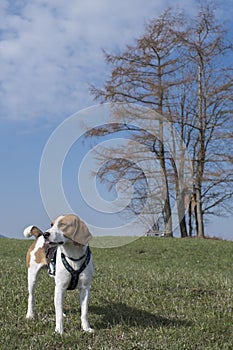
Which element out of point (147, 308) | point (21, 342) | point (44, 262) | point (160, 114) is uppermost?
point (160, 114)

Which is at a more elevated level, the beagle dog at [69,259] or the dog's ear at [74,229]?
the dog's ear at [74,229]

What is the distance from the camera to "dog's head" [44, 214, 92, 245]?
5.43m

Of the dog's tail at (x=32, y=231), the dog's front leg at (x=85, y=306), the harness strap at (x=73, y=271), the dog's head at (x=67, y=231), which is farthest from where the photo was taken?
the dog's tail at (x=32, y=231)

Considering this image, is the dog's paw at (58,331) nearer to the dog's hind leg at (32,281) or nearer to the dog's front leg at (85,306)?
the dog's front leg at (85,306)

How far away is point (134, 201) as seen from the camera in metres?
24.8

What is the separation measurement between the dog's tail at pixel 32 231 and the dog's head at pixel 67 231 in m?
1.40

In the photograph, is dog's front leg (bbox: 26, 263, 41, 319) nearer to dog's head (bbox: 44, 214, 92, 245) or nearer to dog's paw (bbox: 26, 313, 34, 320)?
dog's paw (bbox: 26, 313, 34, 320)

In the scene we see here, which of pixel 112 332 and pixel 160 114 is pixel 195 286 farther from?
pixel 160 114

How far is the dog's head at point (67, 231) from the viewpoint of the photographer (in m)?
5.43

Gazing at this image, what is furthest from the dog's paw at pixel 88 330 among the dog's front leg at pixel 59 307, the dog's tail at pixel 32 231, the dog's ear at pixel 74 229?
the dog's tail at pixel 32 231

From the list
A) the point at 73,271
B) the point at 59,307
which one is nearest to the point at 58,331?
the point at 59,307

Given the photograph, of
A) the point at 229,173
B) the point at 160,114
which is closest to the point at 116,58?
the point at 160,114

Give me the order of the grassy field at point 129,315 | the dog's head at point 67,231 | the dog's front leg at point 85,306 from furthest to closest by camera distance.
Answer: the dog's front leg at point 85,306 → the grassy field at point 129,315 → the dog's head at point 67,231

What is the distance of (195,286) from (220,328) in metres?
2.84
